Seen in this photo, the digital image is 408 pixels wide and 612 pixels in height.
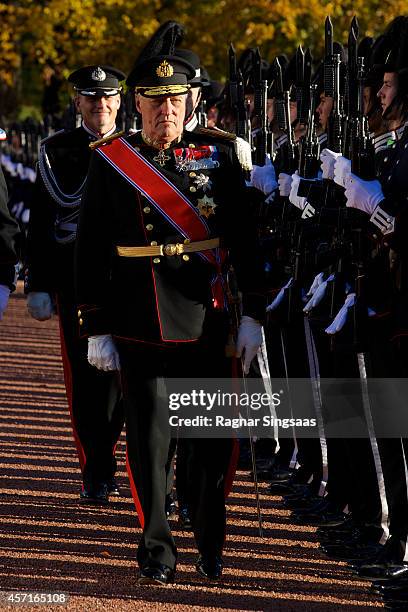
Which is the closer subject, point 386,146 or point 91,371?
point 386,146

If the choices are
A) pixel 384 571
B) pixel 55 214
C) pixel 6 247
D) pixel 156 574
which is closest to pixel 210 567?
pixel 156 574

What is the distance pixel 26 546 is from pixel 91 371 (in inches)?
63.7

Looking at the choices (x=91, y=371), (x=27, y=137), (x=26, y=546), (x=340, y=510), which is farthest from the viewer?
(x=27, y=137)

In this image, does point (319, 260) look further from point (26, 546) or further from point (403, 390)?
point (26, 546)

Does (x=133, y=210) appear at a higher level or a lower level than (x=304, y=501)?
higher

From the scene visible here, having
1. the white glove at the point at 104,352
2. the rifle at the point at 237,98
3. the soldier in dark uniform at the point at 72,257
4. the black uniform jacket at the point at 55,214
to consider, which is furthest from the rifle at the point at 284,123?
the white glove at the point at 104,352

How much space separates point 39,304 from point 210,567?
2.22 metres

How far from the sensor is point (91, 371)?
Answer: 27.9 feet

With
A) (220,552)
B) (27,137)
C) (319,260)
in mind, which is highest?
(319,260)

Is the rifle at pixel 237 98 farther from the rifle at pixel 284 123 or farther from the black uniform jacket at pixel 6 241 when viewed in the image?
the black uniform jacket at pixel 6 241

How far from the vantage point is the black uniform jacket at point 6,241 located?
23.0 feet

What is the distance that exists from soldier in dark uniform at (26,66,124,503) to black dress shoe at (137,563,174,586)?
1984mm

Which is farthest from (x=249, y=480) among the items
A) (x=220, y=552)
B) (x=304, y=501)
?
(x=220, y=552)

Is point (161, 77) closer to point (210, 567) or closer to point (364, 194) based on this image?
point (364, 194)
